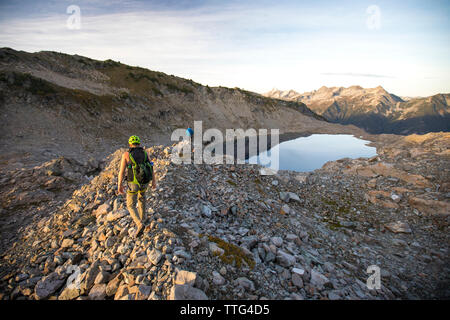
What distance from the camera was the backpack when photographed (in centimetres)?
563

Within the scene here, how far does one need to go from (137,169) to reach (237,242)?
11.6 ft

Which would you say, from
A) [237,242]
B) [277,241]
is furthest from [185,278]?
Result: [277,241]

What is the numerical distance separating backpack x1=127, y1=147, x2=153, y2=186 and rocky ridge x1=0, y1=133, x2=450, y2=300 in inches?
50.6

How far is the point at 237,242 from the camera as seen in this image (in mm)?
6324

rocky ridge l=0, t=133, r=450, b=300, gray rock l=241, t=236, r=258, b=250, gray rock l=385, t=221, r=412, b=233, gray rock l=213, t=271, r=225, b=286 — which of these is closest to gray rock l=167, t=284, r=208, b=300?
rocky ridge l=0, t=133, r=450, b=300

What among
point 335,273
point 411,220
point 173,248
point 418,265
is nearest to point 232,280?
point 173,248

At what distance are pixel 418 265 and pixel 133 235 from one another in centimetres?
956

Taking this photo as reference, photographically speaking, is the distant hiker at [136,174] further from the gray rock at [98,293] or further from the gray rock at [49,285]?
the gray rock at [49,285]

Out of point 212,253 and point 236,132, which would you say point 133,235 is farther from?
point 236,132

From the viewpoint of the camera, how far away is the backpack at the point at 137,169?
18.5 feet

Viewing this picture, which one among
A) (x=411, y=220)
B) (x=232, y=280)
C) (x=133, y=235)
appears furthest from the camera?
(x=411, y=220)

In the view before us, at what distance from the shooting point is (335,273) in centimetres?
627

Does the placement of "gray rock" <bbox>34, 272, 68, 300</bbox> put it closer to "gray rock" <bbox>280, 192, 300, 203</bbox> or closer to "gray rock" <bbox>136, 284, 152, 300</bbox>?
"gray rock" <bbox>136, 284, 152, 300</bbox>

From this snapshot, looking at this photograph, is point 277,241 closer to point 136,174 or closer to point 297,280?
point 297,280
